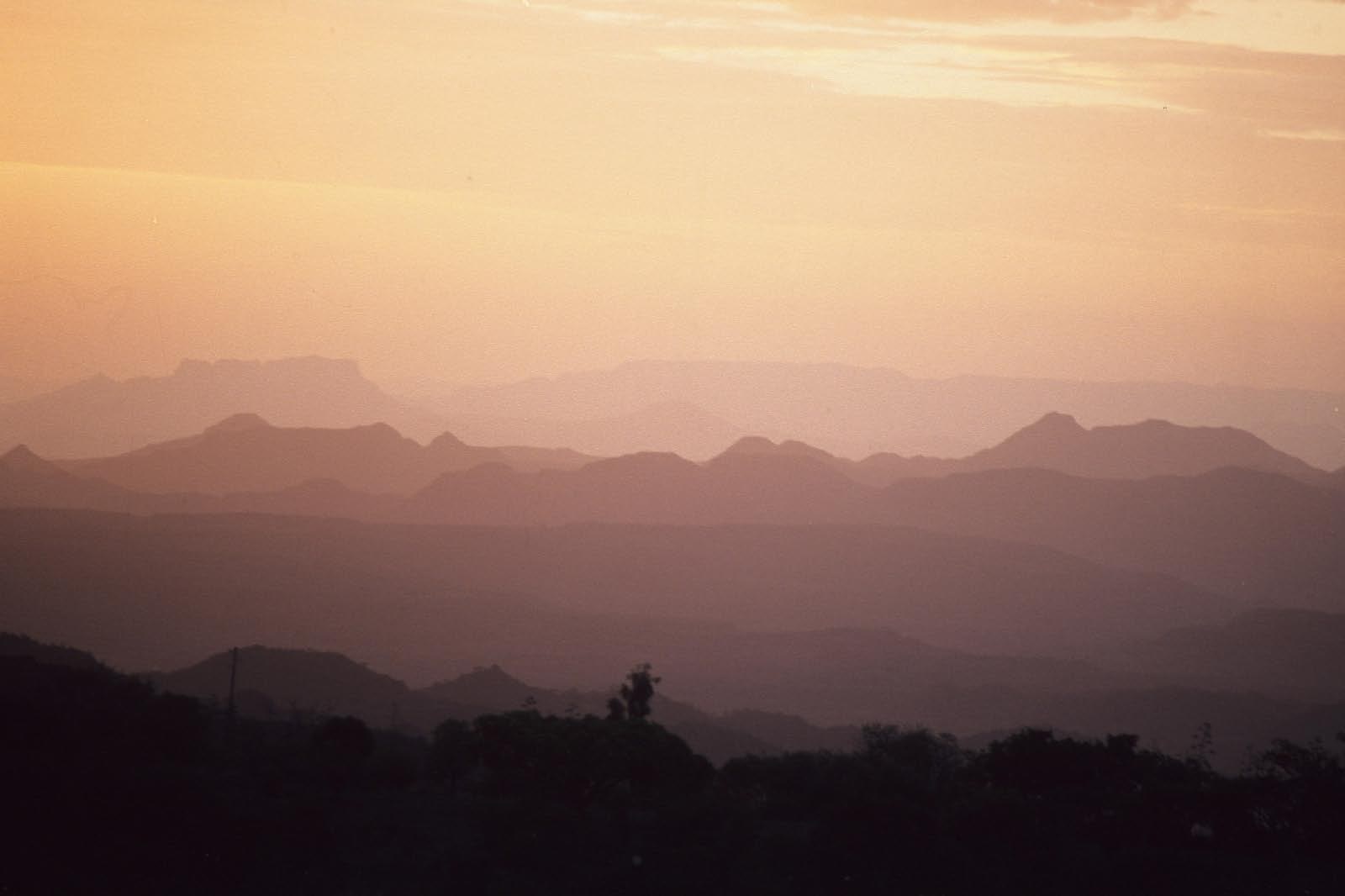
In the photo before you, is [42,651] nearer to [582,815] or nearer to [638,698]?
[638,698]

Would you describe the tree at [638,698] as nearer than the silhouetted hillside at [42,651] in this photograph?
Yes

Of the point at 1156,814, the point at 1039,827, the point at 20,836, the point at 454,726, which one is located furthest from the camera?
the point at 454,726

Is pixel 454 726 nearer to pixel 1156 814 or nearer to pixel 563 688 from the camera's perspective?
pixel 1156 814

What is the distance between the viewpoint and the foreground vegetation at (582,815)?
122ft

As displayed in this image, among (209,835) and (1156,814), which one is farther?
(1156,814)

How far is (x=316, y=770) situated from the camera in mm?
46156

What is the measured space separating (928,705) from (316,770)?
5387 inches

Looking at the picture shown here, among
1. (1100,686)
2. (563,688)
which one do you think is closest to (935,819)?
(563,688)

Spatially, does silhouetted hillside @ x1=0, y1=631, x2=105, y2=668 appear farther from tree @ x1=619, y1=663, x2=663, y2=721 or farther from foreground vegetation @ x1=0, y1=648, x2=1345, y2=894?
tree @ x1=619, y1=663, x2=663, y2=721

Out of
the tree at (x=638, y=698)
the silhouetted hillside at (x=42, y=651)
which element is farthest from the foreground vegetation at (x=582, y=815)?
the silhouetted hillside at (x=42, y=651)

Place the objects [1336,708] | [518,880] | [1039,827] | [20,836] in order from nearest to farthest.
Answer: [20,836], [518,880], [1039,827], [1336,708]

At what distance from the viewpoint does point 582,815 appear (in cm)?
4194

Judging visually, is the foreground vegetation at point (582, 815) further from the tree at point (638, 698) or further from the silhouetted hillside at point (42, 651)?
Result: the silhouetted hillside at point (42, 651)

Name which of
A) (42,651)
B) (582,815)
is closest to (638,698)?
(582,815)
